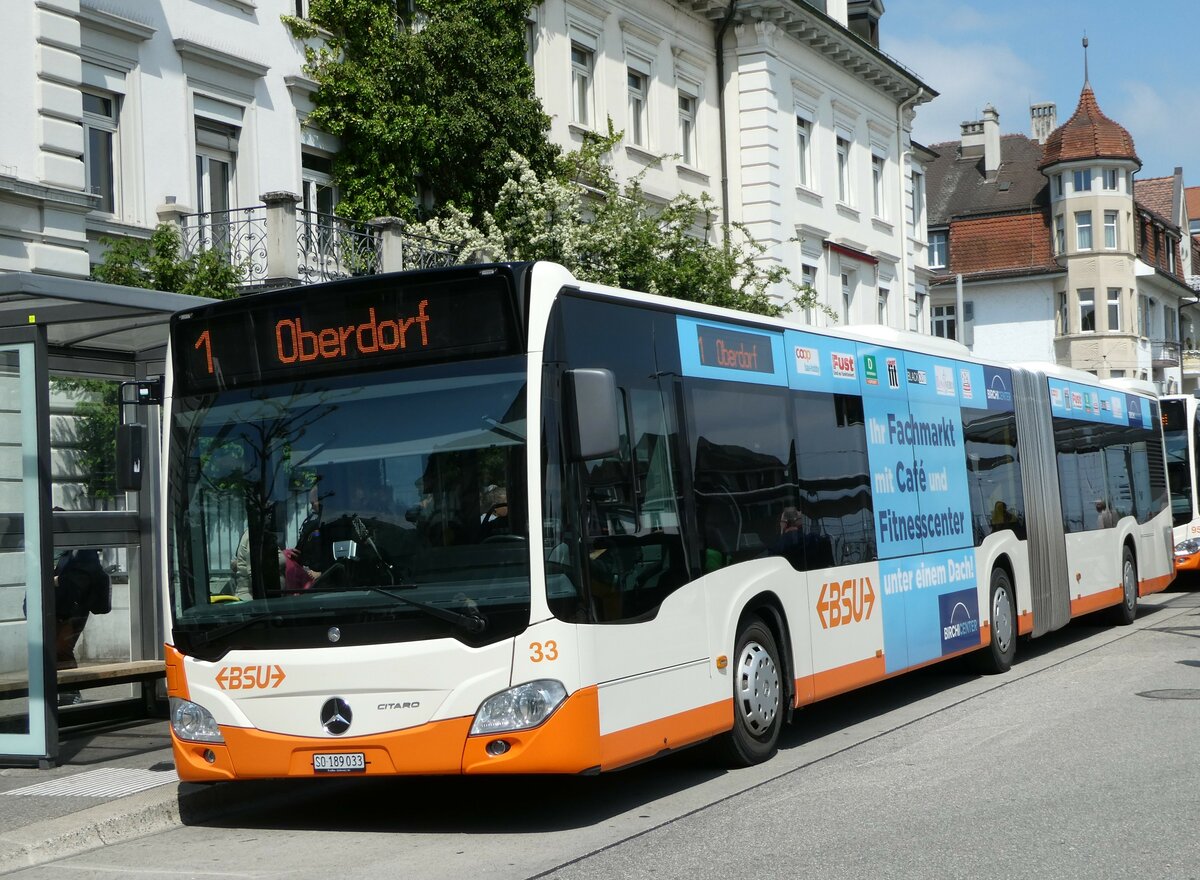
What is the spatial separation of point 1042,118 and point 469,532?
241ft

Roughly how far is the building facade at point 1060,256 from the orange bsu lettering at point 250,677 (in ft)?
183

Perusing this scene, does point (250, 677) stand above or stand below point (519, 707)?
above

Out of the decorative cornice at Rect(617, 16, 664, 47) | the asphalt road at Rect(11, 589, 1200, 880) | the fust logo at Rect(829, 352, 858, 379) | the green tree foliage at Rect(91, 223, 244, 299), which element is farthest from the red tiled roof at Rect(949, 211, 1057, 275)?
the asphalt road at Rect(11, 589, 1200, 880)

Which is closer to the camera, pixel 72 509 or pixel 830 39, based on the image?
pixel 72 509

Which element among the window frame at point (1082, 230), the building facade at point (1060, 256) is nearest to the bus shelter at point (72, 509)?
the building facade at point (1060, 256)

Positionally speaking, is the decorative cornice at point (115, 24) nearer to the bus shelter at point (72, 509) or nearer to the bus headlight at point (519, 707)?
the bus shelter at point (72, 509)

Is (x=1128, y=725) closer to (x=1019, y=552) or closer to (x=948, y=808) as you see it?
(x=948, y=808)

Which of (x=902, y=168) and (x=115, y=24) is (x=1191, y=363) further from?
(x=115, y=24)

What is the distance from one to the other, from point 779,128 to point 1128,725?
23.4 metres

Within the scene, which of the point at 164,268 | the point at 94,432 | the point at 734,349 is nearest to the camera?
the point at 734,349

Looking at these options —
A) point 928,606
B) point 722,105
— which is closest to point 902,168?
point 722,105

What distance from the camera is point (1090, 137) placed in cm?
6331

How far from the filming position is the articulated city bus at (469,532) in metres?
7.76

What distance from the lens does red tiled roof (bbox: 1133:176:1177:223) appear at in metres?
77.2
